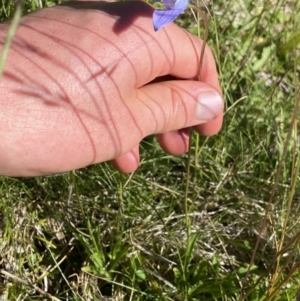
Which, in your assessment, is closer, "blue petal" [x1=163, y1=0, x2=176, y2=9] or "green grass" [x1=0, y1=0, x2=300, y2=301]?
"blue petal" [x1=163, y1=0, x2=176, y2=9]

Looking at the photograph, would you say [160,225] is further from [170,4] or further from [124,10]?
[170,4]

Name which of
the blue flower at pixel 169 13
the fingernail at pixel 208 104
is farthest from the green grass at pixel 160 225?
the blue flower at pixel 169 13

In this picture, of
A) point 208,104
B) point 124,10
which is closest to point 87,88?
point 124,10

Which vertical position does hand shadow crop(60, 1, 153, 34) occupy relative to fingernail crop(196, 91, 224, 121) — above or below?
above

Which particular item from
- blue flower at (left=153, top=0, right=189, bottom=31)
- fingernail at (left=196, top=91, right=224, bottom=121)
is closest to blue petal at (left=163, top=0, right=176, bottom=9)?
blue flower at (left=153, top=0, right=189, bottom=31)

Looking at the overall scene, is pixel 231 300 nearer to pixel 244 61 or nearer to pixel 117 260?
pixel 117 260

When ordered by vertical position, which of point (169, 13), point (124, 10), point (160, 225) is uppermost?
point (169, 13)

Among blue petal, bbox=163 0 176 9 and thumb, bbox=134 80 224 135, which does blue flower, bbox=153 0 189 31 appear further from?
thumb, bbox=134 80 224 135
